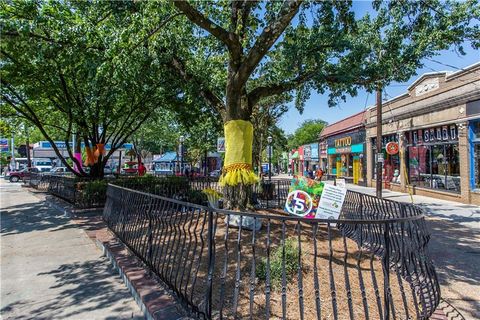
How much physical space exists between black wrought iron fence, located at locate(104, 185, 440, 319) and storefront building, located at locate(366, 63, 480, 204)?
11.3m

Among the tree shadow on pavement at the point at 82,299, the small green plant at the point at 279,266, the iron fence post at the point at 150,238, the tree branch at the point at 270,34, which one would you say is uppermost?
the tree branch at the point at 270,34

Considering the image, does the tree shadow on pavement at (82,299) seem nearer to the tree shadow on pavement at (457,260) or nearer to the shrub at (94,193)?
the tree shadow on pavement at (457,260)

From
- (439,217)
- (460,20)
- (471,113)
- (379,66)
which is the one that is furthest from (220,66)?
(471,113)

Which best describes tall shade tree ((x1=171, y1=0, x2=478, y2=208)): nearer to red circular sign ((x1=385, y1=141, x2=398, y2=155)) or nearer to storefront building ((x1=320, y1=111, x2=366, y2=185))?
red circular sign ((x1=385, y1=141, x2=398, y2=155))

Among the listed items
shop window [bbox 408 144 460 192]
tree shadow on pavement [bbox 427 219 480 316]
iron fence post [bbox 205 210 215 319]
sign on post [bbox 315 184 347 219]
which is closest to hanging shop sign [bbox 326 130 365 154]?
shop window [bbox 408 144 460 192]

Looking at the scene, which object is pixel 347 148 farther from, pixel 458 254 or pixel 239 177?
pixel 239 177

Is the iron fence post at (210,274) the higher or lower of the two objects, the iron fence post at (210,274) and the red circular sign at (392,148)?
the lower

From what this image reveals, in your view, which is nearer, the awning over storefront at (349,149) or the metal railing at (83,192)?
the metal railing at (83,192)

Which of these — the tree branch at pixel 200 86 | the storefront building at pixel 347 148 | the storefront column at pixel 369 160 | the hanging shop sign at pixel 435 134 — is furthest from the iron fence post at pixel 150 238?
the storefront building at pixel 347 148

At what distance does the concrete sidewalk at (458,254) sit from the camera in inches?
175

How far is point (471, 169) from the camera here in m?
14.7

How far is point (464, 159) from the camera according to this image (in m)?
15.1

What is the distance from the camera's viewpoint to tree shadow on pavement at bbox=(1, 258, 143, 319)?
3.92 meters

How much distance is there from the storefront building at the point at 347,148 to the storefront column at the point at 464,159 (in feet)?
34.2
